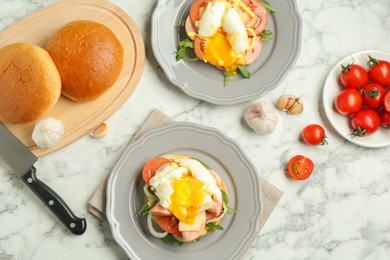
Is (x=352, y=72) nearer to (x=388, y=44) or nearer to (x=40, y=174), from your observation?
(x=388, y=44)

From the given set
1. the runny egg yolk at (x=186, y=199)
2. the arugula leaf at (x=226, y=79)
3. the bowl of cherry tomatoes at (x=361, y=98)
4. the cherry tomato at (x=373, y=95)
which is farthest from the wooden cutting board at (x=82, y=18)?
the cherry tomato at (x=373, y=95)

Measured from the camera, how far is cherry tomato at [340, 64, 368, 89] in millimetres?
2451

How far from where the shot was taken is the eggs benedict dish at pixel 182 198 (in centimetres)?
213

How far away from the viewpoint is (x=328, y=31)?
2.62 meters

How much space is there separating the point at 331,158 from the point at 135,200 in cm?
97

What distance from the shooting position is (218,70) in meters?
2.48

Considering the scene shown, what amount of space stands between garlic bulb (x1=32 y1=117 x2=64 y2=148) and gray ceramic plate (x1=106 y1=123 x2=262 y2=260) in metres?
0.29

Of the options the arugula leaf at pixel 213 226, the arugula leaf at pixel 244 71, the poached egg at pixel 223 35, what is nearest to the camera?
the arugula leaf at pixel 213 226

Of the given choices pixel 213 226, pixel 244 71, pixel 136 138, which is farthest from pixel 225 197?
pixel 244 71

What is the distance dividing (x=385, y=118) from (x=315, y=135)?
349mm

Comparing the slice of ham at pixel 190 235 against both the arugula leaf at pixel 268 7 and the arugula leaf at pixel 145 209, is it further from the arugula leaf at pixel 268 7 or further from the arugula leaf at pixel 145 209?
the arugula leaf at pixel 268 7

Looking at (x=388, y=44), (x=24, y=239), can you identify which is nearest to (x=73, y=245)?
(x=24, y=239)

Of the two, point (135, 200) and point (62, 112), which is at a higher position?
point (62, 112)

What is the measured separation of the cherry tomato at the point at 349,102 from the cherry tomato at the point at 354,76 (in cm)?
4
